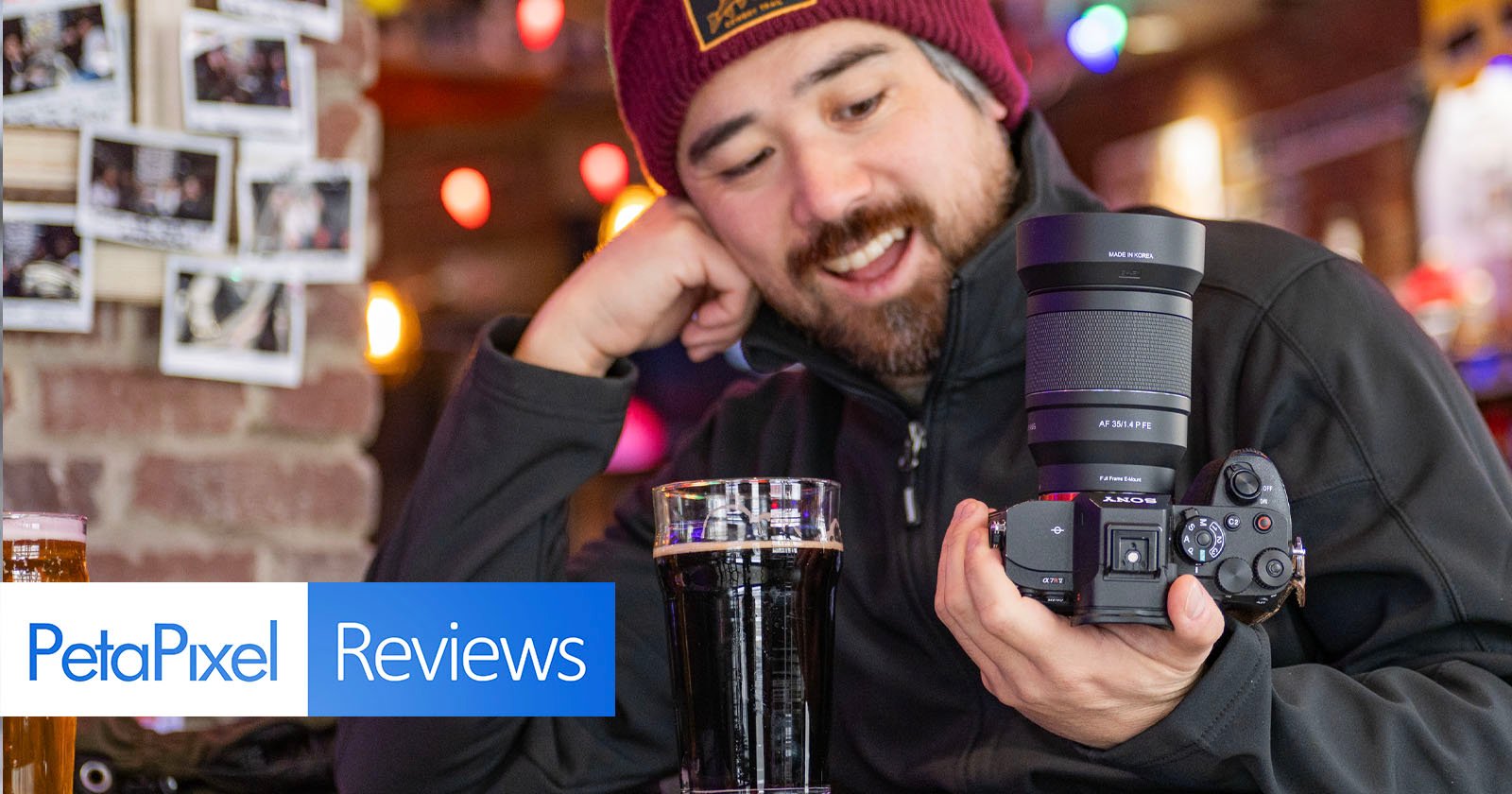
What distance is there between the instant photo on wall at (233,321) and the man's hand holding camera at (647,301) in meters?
0.45

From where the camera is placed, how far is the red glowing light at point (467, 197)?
22.6 feet

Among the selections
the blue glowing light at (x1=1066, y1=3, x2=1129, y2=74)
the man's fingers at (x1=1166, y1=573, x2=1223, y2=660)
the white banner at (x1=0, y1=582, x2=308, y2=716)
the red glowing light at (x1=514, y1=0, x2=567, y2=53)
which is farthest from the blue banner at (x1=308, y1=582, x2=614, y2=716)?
the blue glowing light at (x1=1066, y1=3, x2=1129, y2=74)

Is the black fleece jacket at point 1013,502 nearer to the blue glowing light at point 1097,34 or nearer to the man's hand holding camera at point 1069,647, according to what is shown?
the man's hand holding camera at point 1069,647

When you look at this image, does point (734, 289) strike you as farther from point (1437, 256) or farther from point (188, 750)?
point (1437, 256)

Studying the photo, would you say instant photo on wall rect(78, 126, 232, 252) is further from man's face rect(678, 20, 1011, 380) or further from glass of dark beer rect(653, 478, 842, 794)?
glass of dark beer rect(653, 478, 842, 794)

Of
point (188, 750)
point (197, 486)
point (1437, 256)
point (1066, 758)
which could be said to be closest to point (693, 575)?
point (1066, 758)

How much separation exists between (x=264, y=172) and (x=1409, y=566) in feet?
4.00

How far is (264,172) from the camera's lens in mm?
1610

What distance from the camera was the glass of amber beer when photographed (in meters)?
0.84

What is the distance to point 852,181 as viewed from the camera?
48.8 inches

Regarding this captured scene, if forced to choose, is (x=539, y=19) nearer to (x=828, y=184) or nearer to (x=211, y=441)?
(x=211, y=441)

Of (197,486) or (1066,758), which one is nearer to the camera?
(1066,758)

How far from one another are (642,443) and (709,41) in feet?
18.2

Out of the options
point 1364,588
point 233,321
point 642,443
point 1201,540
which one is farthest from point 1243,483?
point 642,443
